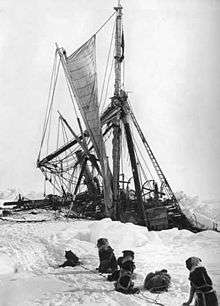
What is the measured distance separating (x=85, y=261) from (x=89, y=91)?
14.1 meters

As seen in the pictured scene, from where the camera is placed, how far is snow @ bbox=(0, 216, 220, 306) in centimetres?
671

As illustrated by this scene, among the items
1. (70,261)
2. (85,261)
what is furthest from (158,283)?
(85,261)

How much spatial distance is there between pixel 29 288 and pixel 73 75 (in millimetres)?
18405

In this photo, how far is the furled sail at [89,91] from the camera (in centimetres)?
2036

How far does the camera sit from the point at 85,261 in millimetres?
10219

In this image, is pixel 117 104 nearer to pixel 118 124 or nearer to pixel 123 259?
pixel 118 124

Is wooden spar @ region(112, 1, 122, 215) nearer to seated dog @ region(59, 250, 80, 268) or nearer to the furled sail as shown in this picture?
the furled sail

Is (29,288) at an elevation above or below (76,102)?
below

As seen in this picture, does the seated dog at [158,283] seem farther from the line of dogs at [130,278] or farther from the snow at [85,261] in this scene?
the snow at [85,261]

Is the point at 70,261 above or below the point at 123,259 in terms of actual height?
below

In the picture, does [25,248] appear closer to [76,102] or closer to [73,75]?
[76,102]

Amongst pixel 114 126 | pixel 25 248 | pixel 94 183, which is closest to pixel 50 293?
pixel 25 248

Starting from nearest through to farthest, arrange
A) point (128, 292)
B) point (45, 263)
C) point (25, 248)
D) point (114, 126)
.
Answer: point (128, 292), point (45, 263), point (25, 248), point (114, 126)

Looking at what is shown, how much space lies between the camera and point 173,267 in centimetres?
922
